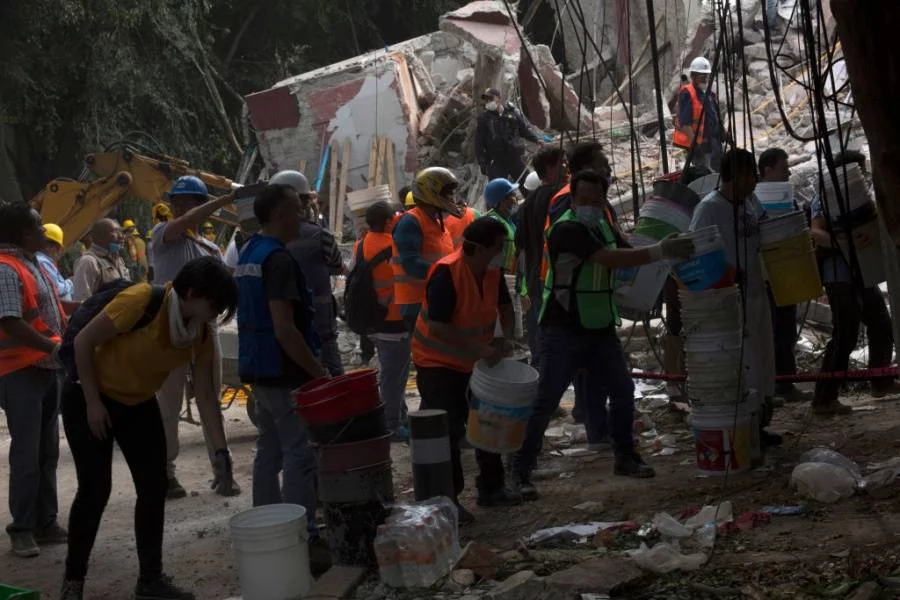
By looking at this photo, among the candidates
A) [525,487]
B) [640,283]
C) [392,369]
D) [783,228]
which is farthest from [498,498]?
[392,369]

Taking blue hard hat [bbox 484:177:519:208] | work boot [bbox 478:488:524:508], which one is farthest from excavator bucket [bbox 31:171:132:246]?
work boot [bbox 478:488:524:508]

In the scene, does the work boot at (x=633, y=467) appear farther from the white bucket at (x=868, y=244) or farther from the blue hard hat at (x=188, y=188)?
the blue hard hat at (x=188, y=188)

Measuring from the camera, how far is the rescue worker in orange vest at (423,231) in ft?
25.5

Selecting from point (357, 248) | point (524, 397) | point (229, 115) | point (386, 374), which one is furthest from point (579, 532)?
point (229, 115)

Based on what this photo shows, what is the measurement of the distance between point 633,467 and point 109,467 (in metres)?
2.98

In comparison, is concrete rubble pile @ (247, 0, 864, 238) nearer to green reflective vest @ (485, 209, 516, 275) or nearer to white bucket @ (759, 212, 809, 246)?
green reflective vest @ (485, 209, 516, 275)

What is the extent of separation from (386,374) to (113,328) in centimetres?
389

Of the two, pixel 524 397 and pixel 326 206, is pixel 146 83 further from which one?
pixel 524 397

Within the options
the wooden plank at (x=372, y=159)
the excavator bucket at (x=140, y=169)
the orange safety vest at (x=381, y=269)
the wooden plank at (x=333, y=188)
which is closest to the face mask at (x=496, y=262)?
the orange safety vest at (x=381, y=269)

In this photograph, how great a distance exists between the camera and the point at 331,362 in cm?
736

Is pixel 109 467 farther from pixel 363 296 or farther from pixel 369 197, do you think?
pixel 369 197

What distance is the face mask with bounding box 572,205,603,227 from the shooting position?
6379mm

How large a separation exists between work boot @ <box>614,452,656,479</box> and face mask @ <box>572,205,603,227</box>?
139cm

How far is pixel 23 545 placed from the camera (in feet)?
21.2
